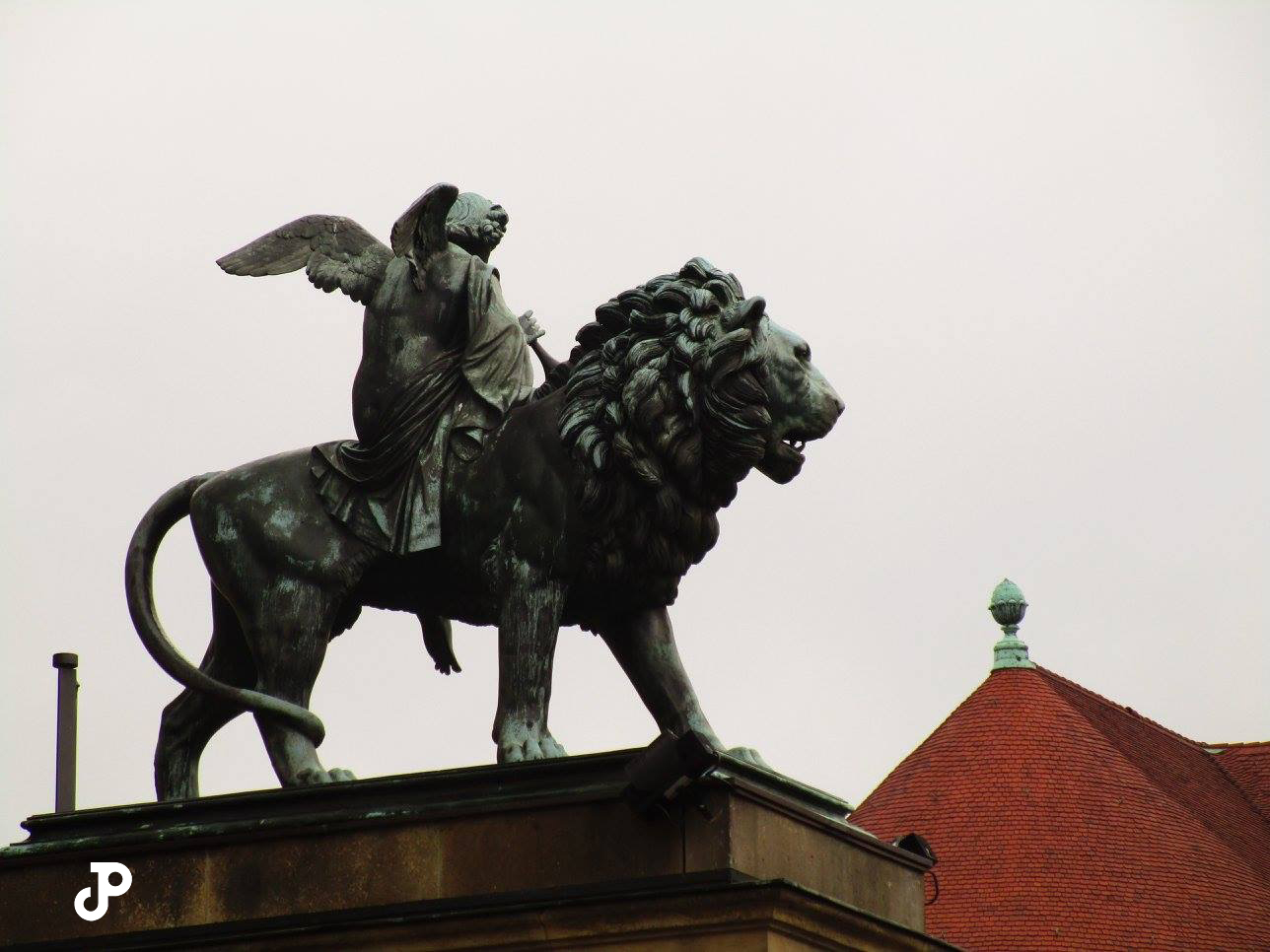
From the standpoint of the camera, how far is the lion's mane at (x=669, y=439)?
1573 cm

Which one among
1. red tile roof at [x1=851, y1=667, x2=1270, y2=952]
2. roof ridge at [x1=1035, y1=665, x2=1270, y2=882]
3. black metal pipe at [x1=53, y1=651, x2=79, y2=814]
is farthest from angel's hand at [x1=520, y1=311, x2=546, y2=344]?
roof ridge at [x1=1035, y1=665, x2=1270, y2=882]

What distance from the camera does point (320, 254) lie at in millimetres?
17328

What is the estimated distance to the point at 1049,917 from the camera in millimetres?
36812

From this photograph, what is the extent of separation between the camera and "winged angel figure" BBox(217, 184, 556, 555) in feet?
53.7

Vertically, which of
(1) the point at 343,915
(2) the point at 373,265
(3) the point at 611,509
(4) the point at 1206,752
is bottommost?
(1) the point at 343,915

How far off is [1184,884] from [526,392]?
911 inches

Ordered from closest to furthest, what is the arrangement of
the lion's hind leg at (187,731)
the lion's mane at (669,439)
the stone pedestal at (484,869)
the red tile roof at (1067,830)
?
the stone pedestal at (484,869)
the lion's mane at (669,439)
the lion's hind leg at (187,731)
the red tile roof at (1067,830)

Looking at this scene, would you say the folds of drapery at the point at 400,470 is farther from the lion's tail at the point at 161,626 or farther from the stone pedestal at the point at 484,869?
the stone pedestal at the point at 484,869

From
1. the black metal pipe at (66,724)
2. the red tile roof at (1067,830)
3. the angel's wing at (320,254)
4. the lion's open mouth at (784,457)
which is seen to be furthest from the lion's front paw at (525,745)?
the red tile roof at (1067,830)

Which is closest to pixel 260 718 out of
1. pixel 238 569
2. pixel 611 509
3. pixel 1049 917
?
pixel 238 569

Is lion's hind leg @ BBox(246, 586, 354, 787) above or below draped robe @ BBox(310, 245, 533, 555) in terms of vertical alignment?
below

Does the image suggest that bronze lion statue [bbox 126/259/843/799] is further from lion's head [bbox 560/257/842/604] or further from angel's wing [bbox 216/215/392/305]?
angel's wing [bbox 216/215/392/305]

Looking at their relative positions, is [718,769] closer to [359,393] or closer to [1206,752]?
[359,393]

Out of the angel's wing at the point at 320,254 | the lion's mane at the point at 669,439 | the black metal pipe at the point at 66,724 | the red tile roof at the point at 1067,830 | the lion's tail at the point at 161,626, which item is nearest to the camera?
the lion's mane at the point at 669,439
